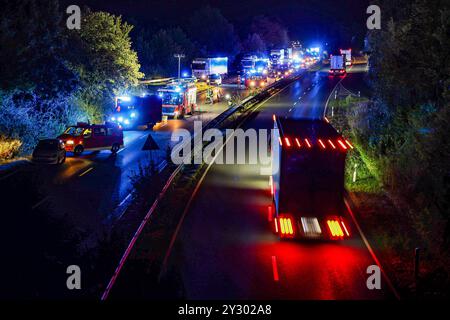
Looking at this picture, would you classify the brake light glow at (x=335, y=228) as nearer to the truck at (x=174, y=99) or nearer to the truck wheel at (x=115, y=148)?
the truck wheel at (x=115, y=148)

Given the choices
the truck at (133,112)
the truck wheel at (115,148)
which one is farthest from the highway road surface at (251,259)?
the truck at (133,112)

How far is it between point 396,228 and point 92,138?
1948 cm

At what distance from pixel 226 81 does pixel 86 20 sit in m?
44.6

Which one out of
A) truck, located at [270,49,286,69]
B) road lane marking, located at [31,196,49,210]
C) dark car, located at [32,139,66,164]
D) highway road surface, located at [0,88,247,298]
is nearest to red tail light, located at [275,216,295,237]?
highway road surface, located at [0,88,247,298]

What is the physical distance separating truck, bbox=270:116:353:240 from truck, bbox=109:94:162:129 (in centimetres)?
2752

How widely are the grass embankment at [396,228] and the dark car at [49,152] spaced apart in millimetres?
14502

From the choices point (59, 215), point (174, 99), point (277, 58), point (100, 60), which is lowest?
point (59, 215)

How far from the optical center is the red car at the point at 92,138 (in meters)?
31.9

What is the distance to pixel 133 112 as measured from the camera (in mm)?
43562

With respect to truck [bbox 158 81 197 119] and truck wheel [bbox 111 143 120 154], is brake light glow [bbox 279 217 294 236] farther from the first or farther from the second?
truck [bbox 158 81 197 119]

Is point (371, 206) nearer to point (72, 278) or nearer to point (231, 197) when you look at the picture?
point (231, 197)

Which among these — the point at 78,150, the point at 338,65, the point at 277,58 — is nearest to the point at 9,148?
the point at 78,150

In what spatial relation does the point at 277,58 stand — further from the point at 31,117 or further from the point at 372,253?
the point at 372,253
